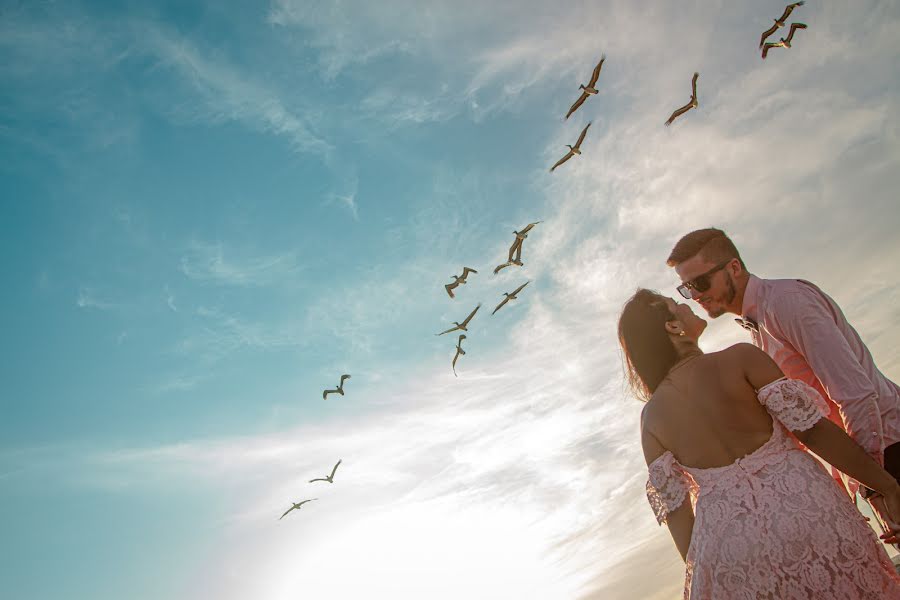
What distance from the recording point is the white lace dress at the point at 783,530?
13.1ft

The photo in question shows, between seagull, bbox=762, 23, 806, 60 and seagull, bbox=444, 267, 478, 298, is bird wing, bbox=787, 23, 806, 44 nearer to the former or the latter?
seagull, bbox=762, 23, 806, 60

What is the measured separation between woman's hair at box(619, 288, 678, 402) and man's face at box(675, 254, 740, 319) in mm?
531

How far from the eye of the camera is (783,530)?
414 cm

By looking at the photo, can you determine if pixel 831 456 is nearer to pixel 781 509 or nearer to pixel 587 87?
pixel 781 509

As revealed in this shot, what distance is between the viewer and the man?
4477 mm

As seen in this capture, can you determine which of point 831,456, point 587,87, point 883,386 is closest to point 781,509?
point 831,456

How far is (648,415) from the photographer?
5078mm

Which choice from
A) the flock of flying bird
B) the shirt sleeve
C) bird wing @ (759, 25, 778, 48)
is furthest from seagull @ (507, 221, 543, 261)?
the shirt sleeve

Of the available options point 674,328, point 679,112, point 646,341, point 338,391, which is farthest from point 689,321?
point 338,391

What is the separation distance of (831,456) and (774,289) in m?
1.66

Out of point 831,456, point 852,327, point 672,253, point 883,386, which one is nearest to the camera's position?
point 831,456

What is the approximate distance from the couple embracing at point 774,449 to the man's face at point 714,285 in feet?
1.05

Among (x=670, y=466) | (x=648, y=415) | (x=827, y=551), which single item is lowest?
(x=827, y=551)

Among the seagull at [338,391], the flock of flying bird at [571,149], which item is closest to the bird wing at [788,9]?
the flock of flying bird at [571,149]
